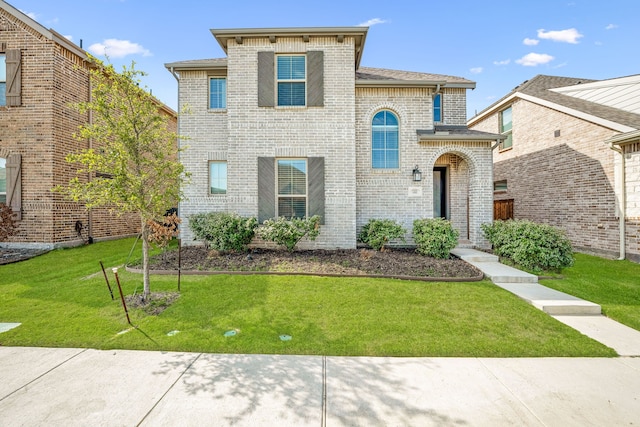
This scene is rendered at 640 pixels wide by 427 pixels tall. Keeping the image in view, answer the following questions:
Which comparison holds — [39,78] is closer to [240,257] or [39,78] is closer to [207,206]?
[207,206]

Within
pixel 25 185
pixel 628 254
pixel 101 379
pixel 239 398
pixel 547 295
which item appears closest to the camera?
pixel 239 398

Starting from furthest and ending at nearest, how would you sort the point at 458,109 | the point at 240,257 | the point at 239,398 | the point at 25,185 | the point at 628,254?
the point at 458,109
the point at 25,185
the point at 628,254
the point at 240,257
the point at 239,398

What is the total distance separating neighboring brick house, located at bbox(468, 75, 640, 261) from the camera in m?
7.91

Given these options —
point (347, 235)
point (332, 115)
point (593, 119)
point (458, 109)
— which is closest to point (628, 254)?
point (593, 119)

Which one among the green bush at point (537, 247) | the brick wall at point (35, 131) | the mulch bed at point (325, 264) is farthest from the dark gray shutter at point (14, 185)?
the green bush at point (537, 247)

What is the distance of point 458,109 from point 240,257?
923 cm

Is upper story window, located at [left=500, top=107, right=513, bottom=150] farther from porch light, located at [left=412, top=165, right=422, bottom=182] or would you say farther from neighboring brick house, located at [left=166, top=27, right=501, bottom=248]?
porch light, located at [left=412, top=165, right=422, bottom=182]

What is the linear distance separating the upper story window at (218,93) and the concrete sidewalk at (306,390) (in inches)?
307

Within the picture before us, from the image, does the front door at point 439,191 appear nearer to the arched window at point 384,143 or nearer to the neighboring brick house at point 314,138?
the neighboring brick house at point 314,138

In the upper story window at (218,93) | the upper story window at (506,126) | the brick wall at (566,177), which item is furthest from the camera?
the upper story window at (506,126)

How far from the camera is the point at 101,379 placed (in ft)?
8.98

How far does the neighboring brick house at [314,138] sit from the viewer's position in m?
8.04

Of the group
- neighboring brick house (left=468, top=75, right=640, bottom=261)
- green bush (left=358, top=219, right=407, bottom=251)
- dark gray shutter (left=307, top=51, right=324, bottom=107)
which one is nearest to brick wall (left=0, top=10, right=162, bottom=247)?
dark gray shutter (left=307, top=51, right=324, bottom=107)

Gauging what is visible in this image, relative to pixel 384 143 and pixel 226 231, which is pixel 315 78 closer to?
pixel 384 143
